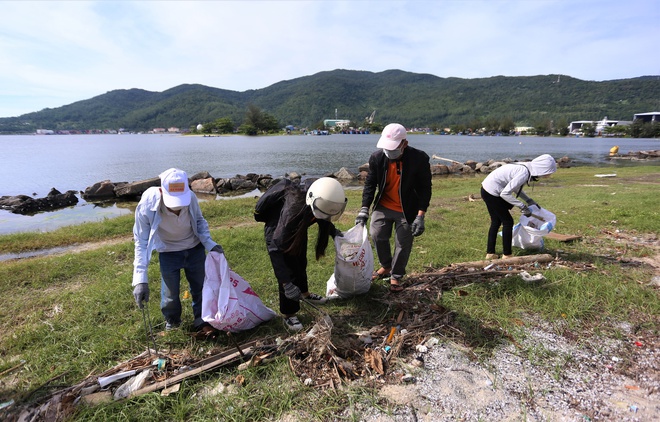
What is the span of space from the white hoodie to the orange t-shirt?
1.88 m

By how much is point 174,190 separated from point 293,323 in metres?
1.82

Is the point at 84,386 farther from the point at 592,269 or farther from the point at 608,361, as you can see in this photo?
the point at 592,269

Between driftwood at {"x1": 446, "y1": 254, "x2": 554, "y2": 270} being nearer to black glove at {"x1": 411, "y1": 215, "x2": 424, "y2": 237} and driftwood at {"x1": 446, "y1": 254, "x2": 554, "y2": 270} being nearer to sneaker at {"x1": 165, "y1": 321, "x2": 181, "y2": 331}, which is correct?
black glove at {"x1": 411, "y1": 215, "x2": 424, "y2": 237}

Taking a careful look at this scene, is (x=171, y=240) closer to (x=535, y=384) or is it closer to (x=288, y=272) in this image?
(x=288, y=272)

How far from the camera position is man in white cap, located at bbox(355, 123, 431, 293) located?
4070 millimetres

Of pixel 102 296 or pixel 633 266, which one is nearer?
pixel 102 296

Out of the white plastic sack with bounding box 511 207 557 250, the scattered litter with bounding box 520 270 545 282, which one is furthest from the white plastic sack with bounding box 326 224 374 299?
the white plastic sack with bounding box 511 207 557 250

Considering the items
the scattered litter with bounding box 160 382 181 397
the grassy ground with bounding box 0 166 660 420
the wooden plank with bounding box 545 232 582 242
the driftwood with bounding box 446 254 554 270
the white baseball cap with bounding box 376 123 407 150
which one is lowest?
the grassy ground with bounding box 0 166 660 420

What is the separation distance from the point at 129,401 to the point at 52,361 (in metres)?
1.37

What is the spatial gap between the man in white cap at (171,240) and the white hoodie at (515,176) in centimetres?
419

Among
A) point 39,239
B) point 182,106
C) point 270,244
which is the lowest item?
point 39,239

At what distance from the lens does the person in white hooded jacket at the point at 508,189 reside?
4934 mm

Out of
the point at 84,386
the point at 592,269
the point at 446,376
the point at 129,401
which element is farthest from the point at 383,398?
the point at 592,269

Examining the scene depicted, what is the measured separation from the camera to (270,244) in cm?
331
